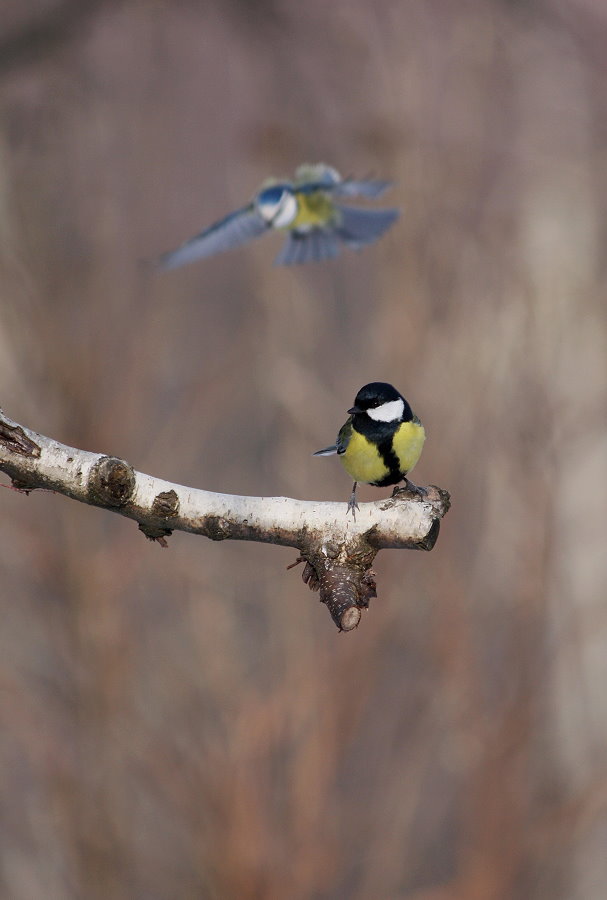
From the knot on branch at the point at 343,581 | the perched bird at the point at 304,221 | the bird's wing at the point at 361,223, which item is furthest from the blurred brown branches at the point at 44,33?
the knot on branch at the point at 343,581

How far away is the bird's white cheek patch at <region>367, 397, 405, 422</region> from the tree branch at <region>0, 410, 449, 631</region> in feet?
1.63

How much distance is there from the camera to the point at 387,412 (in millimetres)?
1916

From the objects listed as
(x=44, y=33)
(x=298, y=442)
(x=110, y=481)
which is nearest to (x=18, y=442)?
(x=110, y=481)

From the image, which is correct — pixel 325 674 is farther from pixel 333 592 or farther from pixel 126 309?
pixel 333 592

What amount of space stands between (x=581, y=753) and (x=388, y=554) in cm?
233

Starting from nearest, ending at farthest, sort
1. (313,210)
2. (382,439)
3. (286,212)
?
(382,439) < (286,212) < (313,210)

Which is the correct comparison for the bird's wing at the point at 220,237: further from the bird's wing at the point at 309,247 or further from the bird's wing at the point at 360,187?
the bird's wing at the point at 360,187

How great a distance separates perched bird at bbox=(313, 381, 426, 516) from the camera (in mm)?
1896

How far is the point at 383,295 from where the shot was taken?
11.7 ft

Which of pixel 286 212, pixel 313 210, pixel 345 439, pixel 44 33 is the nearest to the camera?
pixel 345 439

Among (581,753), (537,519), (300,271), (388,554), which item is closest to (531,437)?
(537,519)

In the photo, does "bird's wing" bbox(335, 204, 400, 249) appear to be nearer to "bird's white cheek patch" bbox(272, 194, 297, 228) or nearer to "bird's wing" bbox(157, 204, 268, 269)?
"bird's white cheek patch" bbox(272, 194, 297, 228)

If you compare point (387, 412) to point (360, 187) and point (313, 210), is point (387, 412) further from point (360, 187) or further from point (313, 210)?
point (313, 210)

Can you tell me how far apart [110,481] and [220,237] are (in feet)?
4.98
